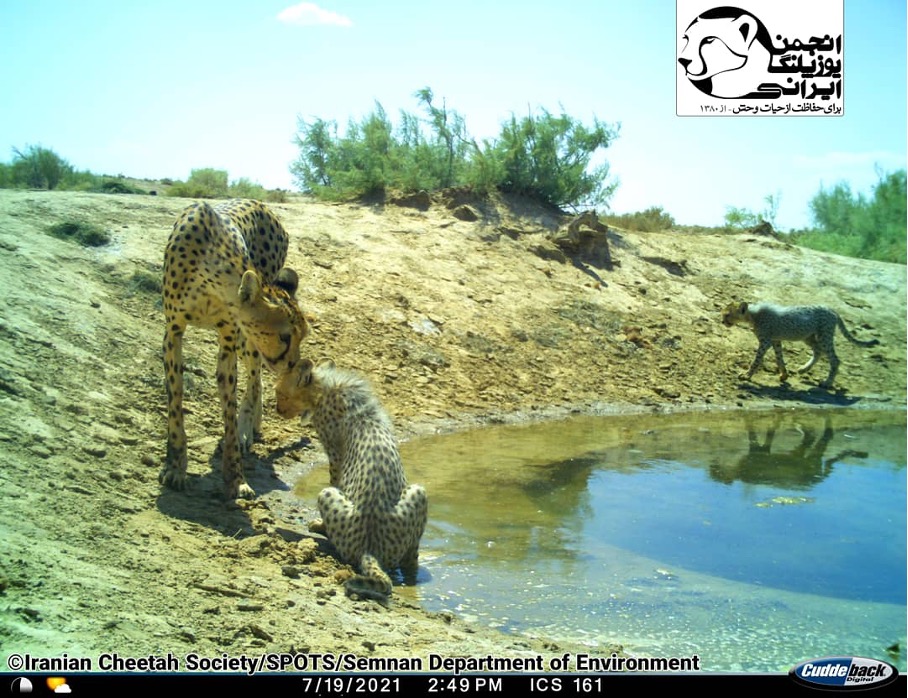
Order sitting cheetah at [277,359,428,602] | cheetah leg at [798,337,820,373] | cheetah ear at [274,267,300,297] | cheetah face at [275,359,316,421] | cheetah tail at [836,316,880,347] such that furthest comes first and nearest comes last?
1. cheetah tail at [836,316,880,347]
2. cheetah leg at [798,337,820,373]
3. cheetah ear at [274,267,300,297]
4. cheetah face at [275,359,316,421]
5. sitting cheetah at [277,359,428,602]

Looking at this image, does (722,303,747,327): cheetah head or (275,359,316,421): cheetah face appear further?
(722,303,747,327): cheetah head

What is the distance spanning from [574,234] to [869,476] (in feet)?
26.5

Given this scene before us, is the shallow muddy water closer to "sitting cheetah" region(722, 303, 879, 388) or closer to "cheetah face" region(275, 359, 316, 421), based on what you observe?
"cheetah face" region(275, 359, 316, 421)

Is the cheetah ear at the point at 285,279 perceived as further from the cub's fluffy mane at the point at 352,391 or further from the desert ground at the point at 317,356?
the desert ground at the point at 317,356

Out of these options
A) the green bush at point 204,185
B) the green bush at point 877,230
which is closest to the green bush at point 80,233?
the green bush at point 204,185

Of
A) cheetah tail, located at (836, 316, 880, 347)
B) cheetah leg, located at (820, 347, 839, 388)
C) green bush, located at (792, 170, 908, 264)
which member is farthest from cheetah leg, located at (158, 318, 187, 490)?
green bush, located at (792, 170, 908, 264)

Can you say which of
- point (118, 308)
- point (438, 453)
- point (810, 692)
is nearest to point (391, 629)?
point (810, 692)

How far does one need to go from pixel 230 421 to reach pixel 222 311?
0.86m

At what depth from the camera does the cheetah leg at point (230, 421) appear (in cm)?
705

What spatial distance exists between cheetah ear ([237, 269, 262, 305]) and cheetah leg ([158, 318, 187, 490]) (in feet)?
2.15

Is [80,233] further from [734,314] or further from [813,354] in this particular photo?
[813,354]

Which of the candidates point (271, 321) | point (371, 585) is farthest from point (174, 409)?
point (371, 585)

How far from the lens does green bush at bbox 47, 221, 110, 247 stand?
1071 cm

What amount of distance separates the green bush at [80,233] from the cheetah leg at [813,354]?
1078cm
